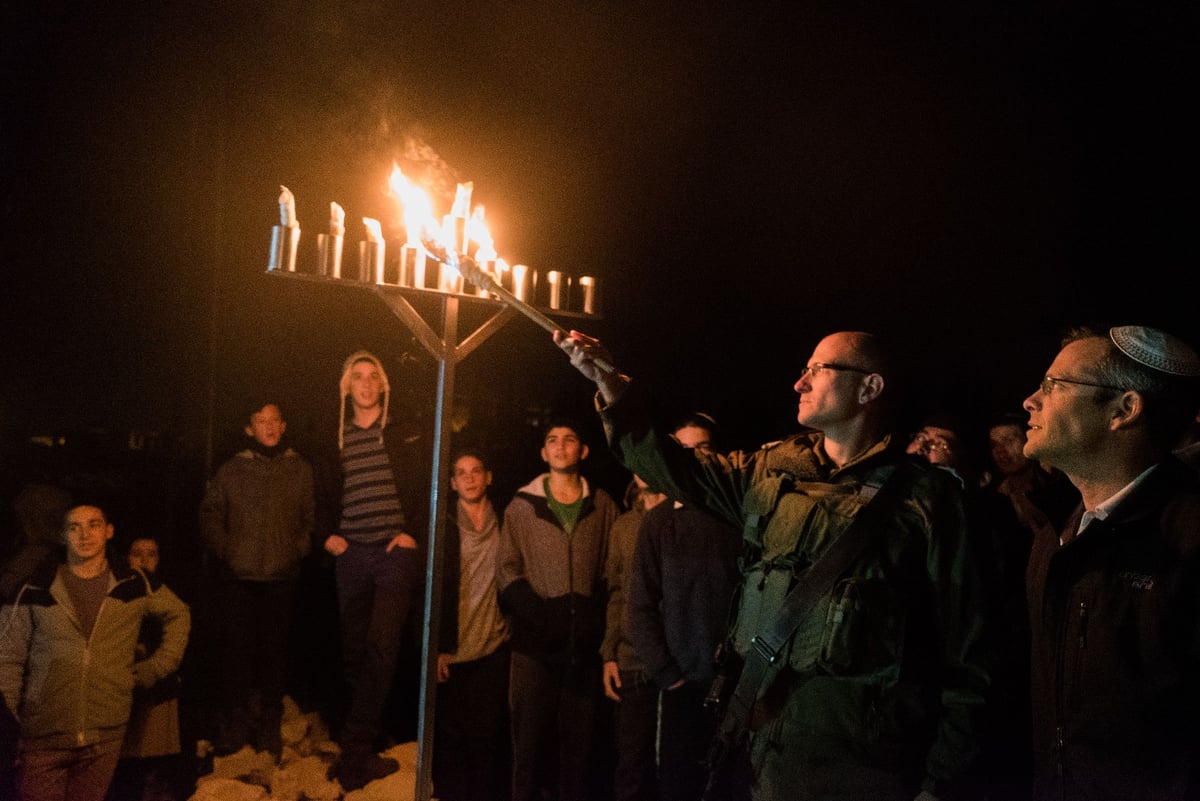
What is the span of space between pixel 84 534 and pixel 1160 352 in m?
4.95

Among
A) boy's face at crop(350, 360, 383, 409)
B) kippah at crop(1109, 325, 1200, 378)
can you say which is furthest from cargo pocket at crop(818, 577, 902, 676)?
boy's face at crop(350, 360, 383, 409)

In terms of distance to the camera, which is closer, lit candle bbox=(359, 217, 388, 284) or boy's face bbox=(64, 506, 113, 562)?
lit candle bbox=(359, 217, 388, 284)

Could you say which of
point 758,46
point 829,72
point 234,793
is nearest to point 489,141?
point 758,46

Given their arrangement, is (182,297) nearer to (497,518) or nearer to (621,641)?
(497,518)

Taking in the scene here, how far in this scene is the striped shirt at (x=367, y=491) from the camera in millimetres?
6191

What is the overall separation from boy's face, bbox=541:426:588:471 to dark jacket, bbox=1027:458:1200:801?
10.9 feet

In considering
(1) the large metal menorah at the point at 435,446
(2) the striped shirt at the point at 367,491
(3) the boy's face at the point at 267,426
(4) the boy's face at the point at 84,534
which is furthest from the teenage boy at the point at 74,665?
(1) the large metal menorah at the point at 435,446

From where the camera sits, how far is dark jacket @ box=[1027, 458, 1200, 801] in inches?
96.2

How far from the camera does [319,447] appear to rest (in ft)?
21.3

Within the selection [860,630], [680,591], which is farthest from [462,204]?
[860,630]

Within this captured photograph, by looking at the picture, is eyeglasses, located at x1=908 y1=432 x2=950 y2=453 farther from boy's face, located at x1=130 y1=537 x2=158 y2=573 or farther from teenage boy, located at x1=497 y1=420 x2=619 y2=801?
boy's face, located at x1=130 y1=537 x2=158 y2=573

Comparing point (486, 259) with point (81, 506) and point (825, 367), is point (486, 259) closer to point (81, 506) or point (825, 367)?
point (825, 367)

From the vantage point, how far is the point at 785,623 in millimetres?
2895

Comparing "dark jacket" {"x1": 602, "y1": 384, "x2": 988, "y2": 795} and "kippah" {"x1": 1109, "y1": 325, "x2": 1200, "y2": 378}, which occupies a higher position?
"kippah" {"x1": 1109, "y1": 325, "x2": 1200, "y2": 378}
